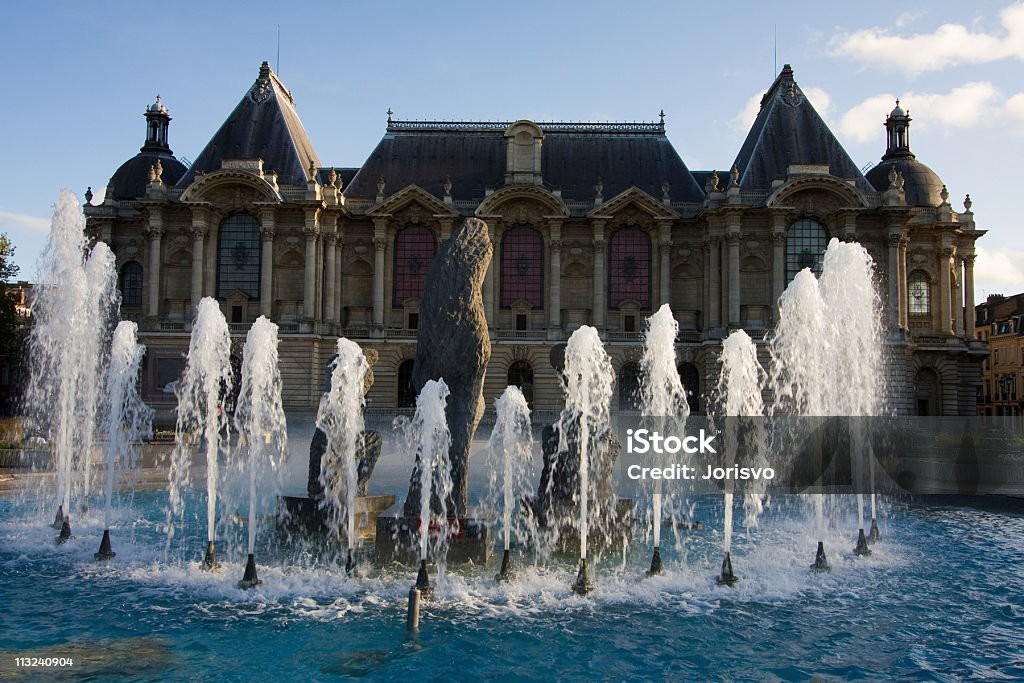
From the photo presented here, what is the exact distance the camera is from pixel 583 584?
10.7 m

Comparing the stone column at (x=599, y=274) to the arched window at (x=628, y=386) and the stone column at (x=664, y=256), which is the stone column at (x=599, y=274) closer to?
the arched window at (x=628, y=386)

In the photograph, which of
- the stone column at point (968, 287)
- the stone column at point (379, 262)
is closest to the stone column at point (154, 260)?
the stone column at point (379, 262)

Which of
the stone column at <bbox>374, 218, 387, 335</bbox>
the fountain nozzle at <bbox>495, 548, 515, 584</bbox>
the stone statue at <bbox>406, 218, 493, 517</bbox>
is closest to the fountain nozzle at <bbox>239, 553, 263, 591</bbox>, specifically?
the stone statue at <bbox>406, 218, 493, 517</bbox>

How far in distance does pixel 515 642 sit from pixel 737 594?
143 inches

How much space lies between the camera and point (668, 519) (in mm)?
15844

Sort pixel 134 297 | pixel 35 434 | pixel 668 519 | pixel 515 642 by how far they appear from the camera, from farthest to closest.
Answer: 1. pixel 134 297
2. pixel 35 434
3. pixel 668 519
4. pixel 515 642

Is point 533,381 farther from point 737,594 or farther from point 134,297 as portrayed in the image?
point 737,594

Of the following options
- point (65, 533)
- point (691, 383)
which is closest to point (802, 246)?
point (691, 383)

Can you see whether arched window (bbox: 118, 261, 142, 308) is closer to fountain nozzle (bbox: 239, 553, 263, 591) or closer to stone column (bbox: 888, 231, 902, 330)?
fountain nozzle (bbox: 239, 553, 263, 591)

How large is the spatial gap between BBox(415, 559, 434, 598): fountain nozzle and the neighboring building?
237ft

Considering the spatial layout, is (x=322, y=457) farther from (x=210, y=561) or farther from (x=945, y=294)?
(x=945, y=294)

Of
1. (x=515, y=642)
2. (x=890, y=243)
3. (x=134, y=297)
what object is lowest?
(x=515, y=642)

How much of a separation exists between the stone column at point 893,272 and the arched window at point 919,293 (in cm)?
372

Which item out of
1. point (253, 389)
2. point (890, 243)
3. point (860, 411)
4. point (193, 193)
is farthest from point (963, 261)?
point (253, 389)
